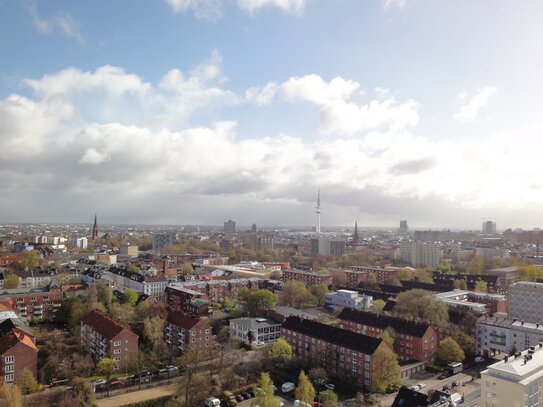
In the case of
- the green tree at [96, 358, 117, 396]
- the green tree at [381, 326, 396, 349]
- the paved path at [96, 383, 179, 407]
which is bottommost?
the paved path at [96, 383, 179, 407]

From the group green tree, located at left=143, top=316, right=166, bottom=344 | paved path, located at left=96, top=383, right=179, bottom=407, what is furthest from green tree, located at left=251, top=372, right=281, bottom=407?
green tree, located at left=143, top=316, right=166, bottom=344

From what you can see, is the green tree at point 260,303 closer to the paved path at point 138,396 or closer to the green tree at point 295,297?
the green tree at point 295,297

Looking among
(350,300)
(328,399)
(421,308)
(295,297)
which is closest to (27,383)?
(328,399)

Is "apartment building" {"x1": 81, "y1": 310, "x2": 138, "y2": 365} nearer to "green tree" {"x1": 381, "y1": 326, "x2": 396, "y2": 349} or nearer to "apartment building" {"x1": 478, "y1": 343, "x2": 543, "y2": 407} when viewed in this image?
"green tree" {"x1": 381, "y1": 326, "x2": 396, "y2": 349}

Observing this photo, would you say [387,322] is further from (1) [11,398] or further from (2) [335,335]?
(1) [11,398]

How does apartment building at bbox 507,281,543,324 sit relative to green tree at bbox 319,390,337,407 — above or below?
above


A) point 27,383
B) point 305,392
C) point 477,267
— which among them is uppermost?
point 477,267

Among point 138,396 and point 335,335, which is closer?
point 138,396
